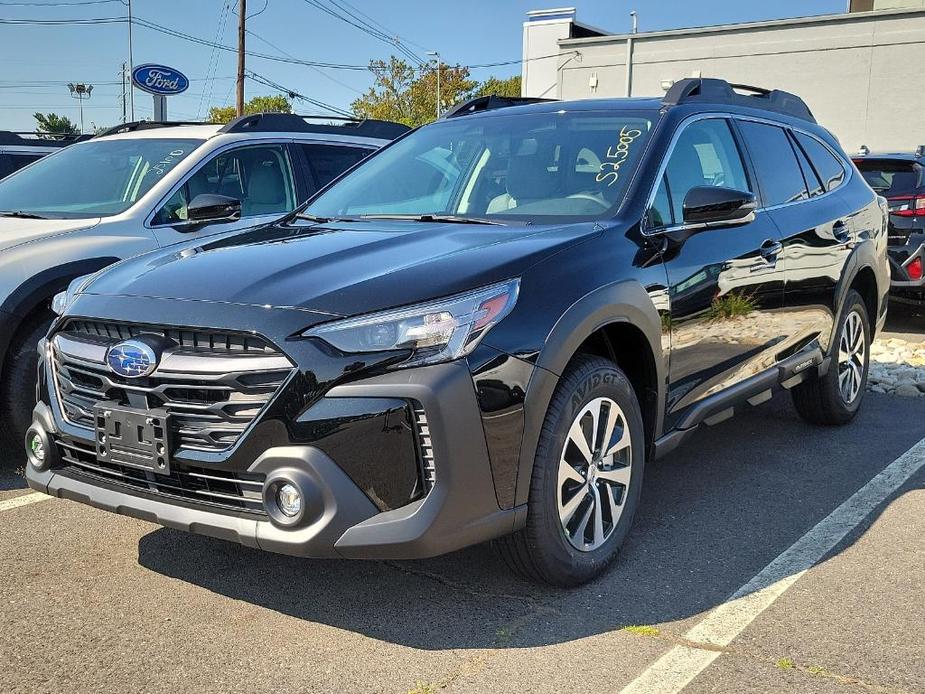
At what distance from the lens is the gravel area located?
6.74 m

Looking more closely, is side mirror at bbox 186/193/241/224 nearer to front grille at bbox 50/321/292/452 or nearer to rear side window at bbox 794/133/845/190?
front grille at bbox 50/321/292/452

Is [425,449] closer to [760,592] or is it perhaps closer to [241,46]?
[760,592]

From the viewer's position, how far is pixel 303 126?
6.70 metres

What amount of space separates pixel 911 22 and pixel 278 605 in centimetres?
3558

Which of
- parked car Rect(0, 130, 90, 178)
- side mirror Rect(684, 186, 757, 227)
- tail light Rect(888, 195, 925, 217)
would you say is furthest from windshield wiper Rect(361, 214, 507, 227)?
tail light Rect(888, 195, 925, 217)

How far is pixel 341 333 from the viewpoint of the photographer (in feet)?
9.50

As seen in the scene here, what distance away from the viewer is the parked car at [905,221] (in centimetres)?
908

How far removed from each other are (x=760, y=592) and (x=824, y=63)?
35.3m

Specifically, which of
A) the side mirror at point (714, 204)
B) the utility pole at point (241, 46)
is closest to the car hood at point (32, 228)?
the side mirror at point (714, 204)

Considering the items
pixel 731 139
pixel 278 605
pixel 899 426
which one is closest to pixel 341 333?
pixel 278 605

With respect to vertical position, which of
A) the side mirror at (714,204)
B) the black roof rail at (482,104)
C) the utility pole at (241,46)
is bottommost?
the side mirror at (714,204)

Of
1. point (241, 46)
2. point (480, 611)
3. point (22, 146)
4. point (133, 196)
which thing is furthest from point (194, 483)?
point (241, 46)

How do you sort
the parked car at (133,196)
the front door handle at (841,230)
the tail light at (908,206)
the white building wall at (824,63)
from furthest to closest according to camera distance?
the white building wall at (824,63) → the tail light at (908,206) → the front door handle at (841,230) → the parked car at (133,196)

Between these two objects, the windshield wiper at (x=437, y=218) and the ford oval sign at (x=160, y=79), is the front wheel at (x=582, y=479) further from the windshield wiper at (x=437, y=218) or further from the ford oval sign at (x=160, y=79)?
the ford oval sign at (x=160, y=79)
